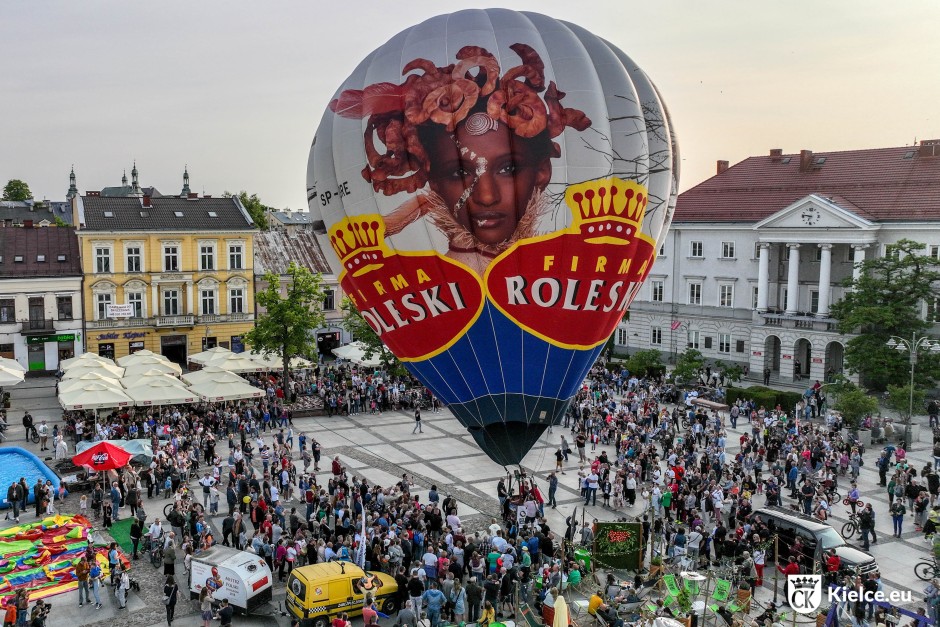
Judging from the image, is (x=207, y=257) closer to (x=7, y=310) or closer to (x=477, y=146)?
(x=7, y=310)

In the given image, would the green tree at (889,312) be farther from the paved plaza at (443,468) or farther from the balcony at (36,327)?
the balcony at (36,327)

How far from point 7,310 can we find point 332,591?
39458 millimetres

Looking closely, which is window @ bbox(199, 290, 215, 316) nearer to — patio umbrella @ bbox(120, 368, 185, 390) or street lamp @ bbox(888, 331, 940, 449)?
patio umbrella @ bbox(120, 368, 185, 390)

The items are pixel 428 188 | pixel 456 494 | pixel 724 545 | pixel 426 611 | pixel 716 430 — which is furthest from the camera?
pixel 716 430

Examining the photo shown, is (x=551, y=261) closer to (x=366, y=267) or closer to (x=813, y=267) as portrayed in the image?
(x=366, y=267)

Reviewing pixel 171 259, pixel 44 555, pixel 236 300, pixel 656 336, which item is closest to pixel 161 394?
pixel 44 555

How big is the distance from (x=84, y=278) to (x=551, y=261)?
3911 centimetres

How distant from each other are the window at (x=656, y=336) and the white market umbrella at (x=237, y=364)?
2804cm

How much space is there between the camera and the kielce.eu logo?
62.6ft

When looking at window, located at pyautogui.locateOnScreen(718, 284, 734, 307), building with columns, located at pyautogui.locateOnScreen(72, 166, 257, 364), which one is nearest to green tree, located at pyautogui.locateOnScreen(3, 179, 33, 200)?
building with columns, located at pyautogui.locateOnScreen(72, 166, 257, 364)

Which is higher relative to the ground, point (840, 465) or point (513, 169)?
point (513, 169)

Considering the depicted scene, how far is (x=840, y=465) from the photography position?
30234 mm

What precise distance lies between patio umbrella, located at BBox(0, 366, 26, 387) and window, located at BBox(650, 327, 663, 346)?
3914 centimetres

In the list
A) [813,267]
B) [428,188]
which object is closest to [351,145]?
[428,188]
